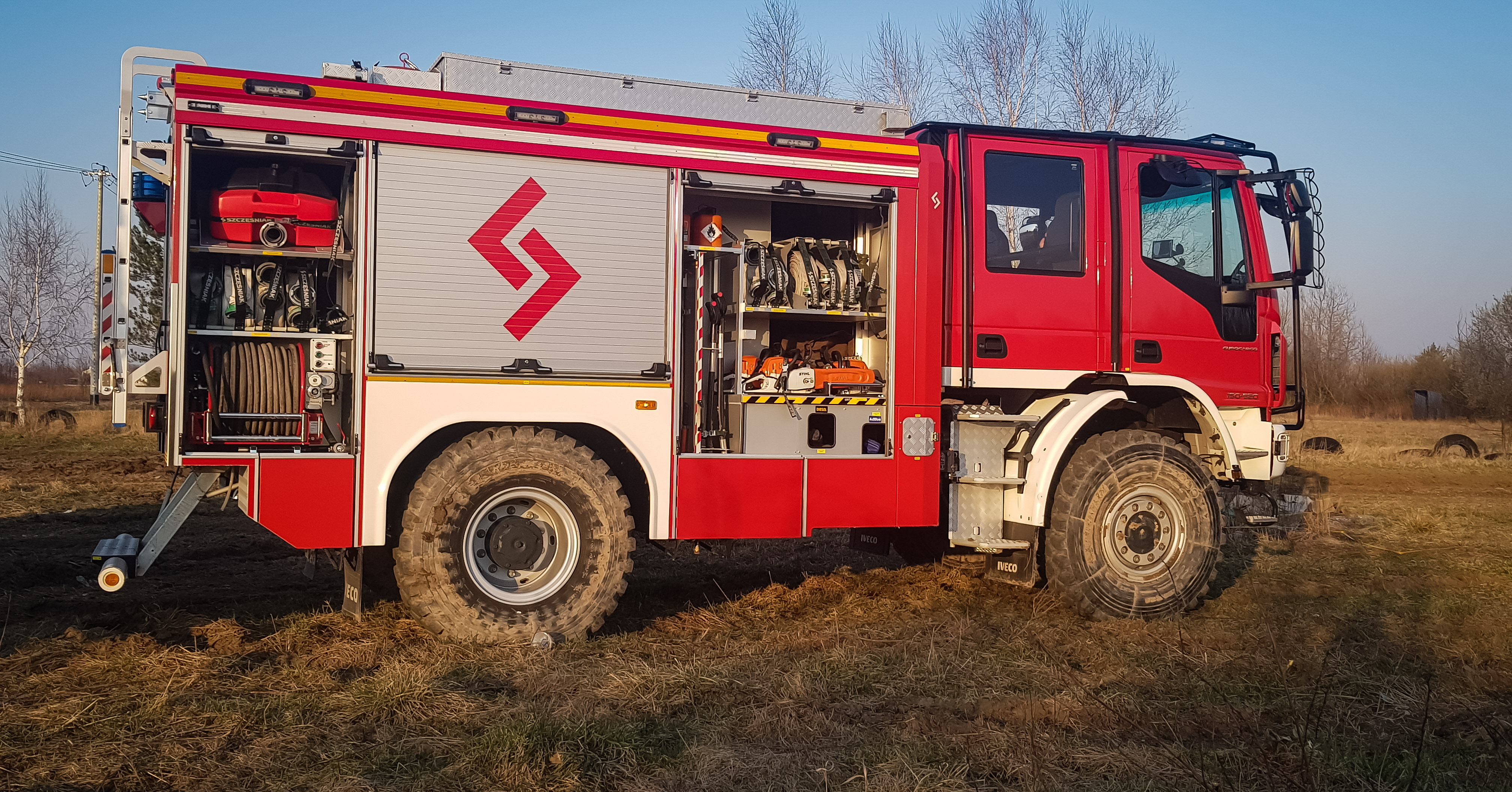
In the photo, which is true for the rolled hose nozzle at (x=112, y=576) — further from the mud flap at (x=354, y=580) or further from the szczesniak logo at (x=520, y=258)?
the szczesniak logo at (x=520, y=258)

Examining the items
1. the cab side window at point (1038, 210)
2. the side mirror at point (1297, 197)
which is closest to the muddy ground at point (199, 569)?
the cab side window at point (1038, 210)

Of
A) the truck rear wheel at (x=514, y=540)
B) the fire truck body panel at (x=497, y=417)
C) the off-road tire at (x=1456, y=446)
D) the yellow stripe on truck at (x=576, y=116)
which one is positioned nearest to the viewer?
the yellow stripe on truck at (x=576, y=116)

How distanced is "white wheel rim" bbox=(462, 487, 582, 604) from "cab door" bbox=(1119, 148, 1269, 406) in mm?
4028

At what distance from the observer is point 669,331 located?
21.4 ft

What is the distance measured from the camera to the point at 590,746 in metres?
4.35

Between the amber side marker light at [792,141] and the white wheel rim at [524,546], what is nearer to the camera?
the white wheel rim at [524,546]

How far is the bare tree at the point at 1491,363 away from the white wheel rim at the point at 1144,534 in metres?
38.9

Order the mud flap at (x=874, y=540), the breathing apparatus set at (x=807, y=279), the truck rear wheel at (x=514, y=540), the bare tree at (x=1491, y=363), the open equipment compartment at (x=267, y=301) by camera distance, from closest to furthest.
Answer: the open equipment compartment at (x=267, y=301) < the truck rear wheel at (x=514, y=540) < the breathing apparatus set at (x=807, y=279) < the mud flap at (x=874, y=540) < the bare tree at (x=1491, y=363)

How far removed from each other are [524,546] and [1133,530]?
13.4 feet

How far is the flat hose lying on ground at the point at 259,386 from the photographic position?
588 centimetres

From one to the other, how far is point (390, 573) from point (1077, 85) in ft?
74.6

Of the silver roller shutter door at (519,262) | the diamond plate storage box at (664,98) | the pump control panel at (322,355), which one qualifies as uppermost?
the diamond plate storage box at (664,98)

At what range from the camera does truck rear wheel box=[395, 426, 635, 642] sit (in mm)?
6027

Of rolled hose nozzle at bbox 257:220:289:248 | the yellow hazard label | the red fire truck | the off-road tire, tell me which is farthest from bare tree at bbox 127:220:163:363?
the off-road tire
